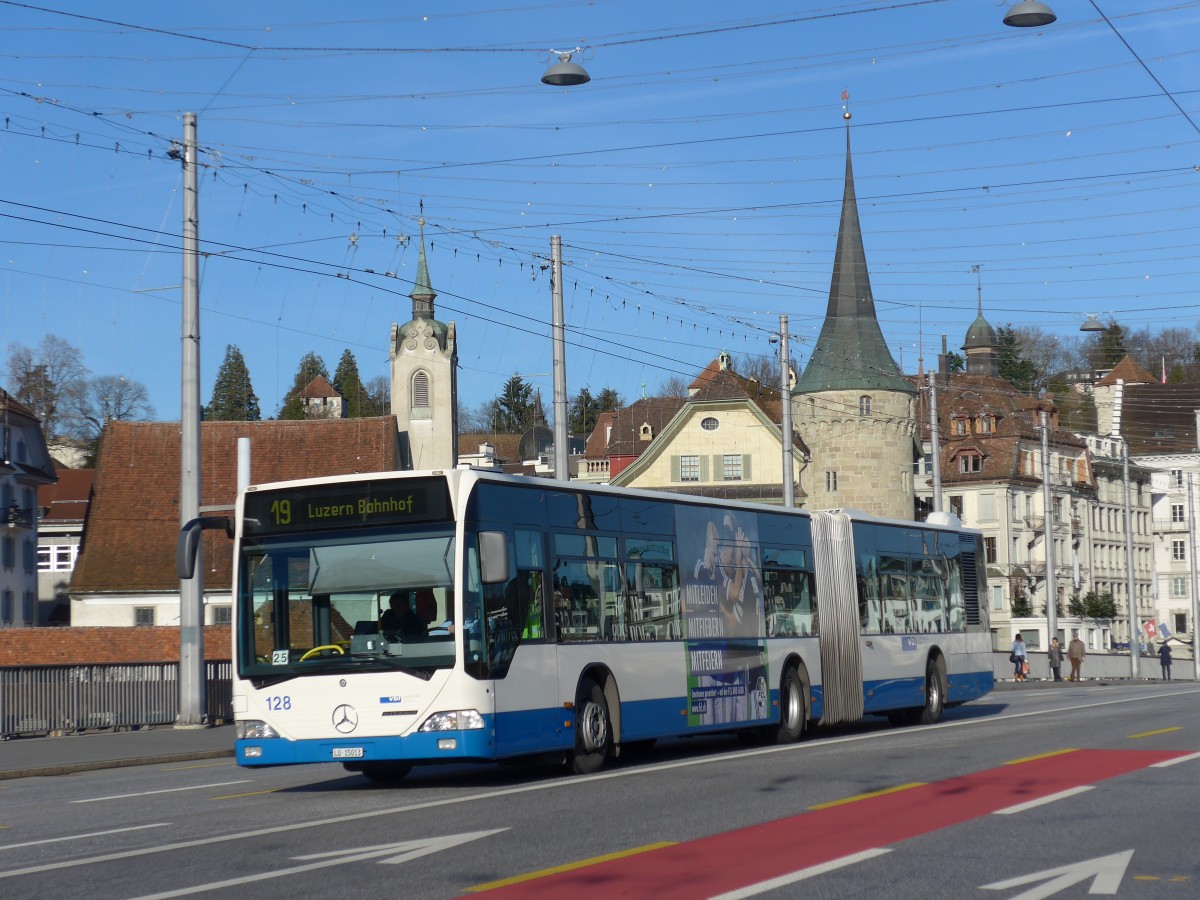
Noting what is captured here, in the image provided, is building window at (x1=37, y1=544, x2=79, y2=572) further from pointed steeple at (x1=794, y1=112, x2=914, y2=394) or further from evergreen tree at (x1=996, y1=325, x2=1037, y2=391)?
evergreen tree at (x1=996, y1=325, x2=1037, y2=391)

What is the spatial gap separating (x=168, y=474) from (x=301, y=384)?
118105 millimetres

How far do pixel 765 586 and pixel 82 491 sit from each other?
8532cm

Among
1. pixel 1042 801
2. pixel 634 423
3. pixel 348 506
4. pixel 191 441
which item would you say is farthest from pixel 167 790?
pixel 634 423

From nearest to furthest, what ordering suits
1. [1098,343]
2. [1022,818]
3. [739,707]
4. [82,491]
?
1. [1022,818]
2. [739,707]
3. [82,491]
4. [1098,343]

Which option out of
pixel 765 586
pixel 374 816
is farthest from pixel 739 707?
pixel 374 816

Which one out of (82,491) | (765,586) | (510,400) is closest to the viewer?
(765,586)

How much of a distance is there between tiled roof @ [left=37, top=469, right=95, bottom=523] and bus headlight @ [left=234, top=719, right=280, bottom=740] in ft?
265

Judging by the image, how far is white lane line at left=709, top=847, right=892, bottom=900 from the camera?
29.0 feet

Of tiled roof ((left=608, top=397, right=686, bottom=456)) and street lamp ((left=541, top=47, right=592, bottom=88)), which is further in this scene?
tiled roof ((left=608, top=397, right=686, bottom=456))

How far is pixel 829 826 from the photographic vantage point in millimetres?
11797

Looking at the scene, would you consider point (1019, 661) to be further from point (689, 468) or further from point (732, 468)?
point (689, 468)

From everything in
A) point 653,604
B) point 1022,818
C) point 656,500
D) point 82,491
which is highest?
point 82,491

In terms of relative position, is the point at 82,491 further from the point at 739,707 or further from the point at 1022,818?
the point at 1022,818

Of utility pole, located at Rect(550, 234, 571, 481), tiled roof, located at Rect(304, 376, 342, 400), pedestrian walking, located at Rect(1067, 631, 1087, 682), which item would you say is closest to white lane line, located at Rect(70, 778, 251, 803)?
utility pole, located at Rect(550, 234, 571, 481)
